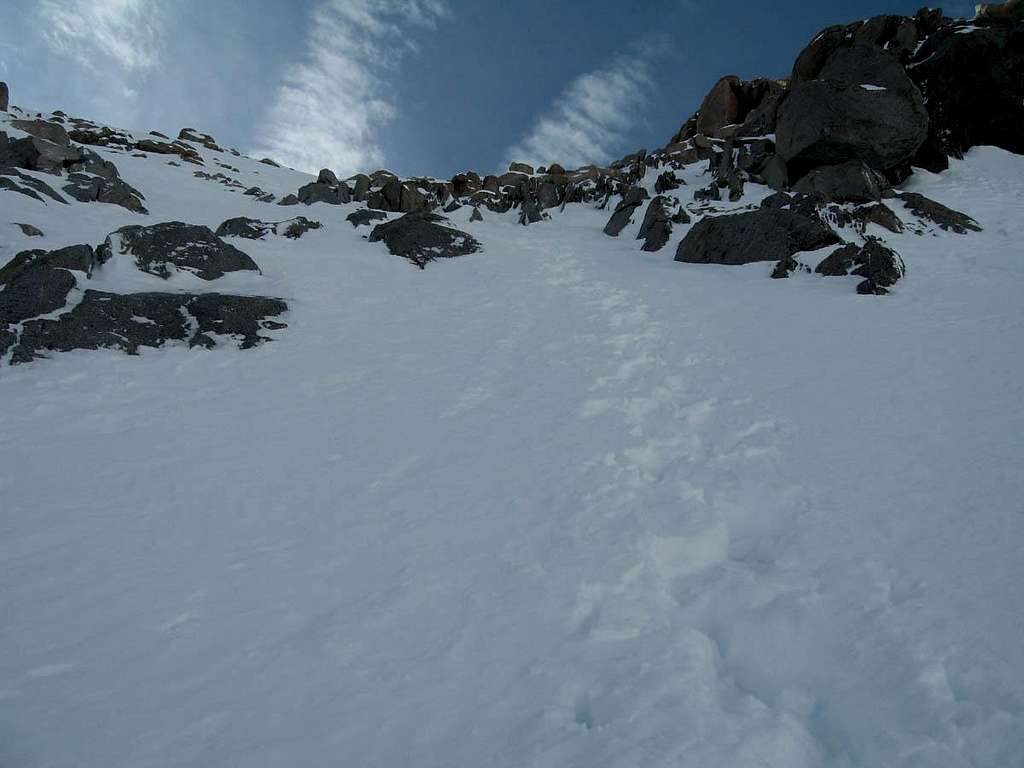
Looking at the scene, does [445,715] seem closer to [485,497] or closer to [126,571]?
[485,497]

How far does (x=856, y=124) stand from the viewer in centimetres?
2016

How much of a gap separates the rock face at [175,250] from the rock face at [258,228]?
409 cm

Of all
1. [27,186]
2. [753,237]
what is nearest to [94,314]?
[27,186]

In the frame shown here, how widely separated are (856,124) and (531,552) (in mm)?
23582

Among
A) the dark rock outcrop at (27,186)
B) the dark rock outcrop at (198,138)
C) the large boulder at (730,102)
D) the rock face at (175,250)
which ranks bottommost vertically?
the rock face at (175,250)

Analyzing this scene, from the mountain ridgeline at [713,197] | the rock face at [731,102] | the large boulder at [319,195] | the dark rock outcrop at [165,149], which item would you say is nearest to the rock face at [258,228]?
the mountain ridgeline at [713,197]

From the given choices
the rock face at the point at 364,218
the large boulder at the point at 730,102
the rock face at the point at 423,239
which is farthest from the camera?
the large boulder at the point at 730,102

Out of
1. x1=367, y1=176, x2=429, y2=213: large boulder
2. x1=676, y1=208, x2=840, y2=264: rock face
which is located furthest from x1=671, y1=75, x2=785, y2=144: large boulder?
x1=676, y1=208, x2=840, y2=264: rock face

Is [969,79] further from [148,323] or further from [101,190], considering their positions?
[101,190]

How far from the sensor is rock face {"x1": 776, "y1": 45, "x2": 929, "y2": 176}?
20.1 metres

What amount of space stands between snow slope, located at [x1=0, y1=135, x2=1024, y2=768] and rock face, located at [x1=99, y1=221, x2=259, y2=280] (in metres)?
3.56

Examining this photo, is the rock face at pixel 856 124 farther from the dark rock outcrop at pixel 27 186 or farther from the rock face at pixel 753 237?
the dark rock outcrop at pixel 27 186

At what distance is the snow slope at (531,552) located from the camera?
2656mm

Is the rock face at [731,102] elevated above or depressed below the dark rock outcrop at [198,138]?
below
